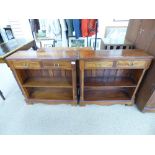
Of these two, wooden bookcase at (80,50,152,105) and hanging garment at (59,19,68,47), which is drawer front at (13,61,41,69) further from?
hanging garment at (59,19,68,47)

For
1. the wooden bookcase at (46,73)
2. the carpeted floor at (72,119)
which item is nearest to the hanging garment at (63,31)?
the wooden bookcase at (46,73)

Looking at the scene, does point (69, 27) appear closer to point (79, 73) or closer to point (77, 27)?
point (77, 27)

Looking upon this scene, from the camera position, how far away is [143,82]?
1.47m

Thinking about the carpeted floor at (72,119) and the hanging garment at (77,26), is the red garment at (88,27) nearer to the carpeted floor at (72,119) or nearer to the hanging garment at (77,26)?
the hanging garment at (77,26)

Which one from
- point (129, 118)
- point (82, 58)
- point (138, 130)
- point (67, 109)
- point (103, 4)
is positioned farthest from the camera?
point (67, 109)

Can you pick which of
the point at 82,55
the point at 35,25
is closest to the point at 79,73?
the point at 82,55

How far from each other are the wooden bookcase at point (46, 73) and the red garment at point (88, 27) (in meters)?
1.69

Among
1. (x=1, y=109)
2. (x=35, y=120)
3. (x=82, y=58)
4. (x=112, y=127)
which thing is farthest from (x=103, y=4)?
(x=1, y=109)

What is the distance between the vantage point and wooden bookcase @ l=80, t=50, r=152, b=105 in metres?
1.17

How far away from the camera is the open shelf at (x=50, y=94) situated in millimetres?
1675

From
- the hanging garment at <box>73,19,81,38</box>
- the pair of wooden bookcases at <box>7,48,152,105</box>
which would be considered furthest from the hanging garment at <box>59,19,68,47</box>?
the pair of wooden bookcases at <box>7,48,152,105</box>

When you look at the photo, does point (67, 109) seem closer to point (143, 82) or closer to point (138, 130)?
point (138, 130)
